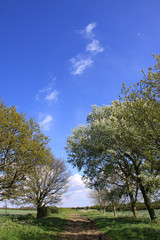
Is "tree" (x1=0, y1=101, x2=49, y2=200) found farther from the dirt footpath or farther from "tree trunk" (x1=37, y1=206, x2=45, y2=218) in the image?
"tree trunk" (x1=37, y1=206, x2=45, y2=218)

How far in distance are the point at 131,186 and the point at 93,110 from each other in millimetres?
11199

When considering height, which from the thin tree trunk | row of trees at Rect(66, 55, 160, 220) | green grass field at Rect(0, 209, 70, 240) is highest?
row of trees at Rect(66, 55, 160, 220)

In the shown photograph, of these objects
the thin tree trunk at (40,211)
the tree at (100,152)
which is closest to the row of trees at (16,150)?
the tree at (100,152)

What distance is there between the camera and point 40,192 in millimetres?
28047

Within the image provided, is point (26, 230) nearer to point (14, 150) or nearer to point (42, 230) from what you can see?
point (42, 230)

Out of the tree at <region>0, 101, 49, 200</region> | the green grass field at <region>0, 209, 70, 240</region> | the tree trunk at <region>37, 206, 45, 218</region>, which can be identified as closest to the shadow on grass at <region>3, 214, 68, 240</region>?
the green grass field at <region>0, 209, 70, 240</region>

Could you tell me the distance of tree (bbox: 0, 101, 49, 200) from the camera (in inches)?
578

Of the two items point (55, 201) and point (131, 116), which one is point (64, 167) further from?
point (131, 116)

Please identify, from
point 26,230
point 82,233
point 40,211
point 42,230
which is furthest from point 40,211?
point 26,230

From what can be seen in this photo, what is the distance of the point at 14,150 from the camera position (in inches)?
599

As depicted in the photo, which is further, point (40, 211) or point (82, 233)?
point (40, 211)

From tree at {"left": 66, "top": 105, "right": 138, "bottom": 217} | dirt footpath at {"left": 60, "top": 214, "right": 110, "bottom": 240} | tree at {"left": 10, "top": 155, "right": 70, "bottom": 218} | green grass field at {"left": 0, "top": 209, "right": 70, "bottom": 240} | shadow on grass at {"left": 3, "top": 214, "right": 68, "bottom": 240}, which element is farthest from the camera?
tree at {"left": 10, "top": 155, "right": 70, "bottom": 218}

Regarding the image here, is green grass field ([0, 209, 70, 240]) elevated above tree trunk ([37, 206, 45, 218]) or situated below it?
above

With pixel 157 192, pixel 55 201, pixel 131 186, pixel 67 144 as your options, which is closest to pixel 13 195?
pixel 67 144
